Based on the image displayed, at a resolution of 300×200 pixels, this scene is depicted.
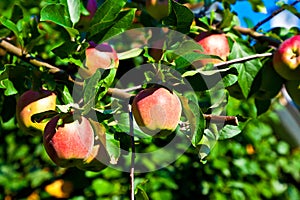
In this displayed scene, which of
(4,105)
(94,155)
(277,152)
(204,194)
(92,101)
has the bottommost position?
(277,152)

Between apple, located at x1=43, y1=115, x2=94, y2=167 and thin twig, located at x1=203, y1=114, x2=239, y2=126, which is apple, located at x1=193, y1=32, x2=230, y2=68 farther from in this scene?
apple, located at x1=43, y1=115, x2=94, y2=167

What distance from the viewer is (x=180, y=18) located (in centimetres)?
94

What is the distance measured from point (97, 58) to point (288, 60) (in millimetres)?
412

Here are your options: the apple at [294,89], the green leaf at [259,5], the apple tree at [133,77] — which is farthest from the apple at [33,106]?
the green leaf at [259,5]

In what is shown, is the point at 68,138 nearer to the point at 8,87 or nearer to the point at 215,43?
the point at 8,87

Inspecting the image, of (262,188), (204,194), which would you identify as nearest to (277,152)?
(262,188)

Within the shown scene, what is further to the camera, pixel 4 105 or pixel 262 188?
pixel 262 188

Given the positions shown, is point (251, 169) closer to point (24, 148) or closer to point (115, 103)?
point (24, 148)

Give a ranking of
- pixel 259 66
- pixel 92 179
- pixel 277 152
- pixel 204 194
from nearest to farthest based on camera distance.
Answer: pixel 259 66
pixel 92 179
pixel 204 194
pixel 277 152

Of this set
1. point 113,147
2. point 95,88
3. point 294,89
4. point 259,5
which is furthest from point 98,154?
point 259,5

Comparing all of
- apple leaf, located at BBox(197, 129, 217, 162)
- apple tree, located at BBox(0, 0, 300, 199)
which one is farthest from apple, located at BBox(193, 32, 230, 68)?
apple leaf, located at BBox(197, 129, 217, 162)

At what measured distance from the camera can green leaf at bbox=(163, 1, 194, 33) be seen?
913 millimetres

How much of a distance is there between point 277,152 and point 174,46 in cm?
205

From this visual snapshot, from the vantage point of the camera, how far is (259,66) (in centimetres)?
115
